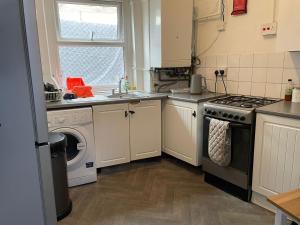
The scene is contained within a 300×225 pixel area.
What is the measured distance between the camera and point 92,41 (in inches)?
130

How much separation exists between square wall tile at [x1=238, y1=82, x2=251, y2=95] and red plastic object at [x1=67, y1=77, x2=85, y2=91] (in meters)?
1.98

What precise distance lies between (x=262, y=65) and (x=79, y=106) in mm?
2001

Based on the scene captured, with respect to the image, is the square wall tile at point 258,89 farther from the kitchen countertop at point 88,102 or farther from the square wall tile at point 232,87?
the kitchen countertop at point 88,102

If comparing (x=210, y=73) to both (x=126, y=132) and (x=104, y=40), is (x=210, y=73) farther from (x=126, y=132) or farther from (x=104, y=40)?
(x=104, y=40)

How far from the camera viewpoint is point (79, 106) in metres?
2.62

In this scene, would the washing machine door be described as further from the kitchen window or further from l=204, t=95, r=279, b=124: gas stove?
l=204, t=95, r=279, b=124: gas stove

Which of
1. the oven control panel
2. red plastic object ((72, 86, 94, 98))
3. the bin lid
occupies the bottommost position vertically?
the bin lid

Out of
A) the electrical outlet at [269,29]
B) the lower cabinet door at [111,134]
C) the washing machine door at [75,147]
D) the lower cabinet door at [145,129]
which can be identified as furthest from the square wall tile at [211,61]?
the washing machine door at [75,147]

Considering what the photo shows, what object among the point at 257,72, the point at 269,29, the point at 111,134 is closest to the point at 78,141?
the point at 111,134

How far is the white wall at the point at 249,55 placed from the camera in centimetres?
250

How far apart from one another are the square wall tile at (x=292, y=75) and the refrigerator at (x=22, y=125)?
232 cm

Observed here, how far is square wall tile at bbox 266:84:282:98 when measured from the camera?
2557mm

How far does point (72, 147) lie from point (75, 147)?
4 cm

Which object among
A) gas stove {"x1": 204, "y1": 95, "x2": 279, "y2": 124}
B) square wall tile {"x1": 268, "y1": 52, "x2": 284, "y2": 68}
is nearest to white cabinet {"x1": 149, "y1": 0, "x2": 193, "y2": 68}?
gas stove {"x1": 204, "y1": 95, "x2": 279, "y2": 124}
